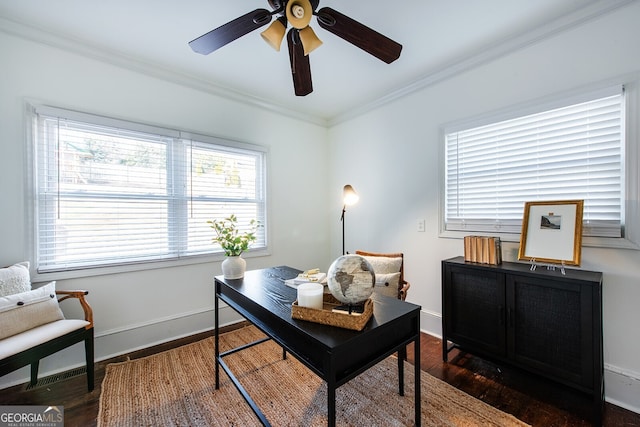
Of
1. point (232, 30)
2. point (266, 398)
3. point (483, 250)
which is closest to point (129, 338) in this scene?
point (266, 398)

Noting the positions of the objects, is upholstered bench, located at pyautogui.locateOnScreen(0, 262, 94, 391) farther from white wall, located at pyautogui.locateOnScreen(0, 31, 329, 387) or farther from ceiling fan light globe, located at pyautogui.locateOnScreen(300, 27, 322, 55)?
ceiling fan light globe, located at pyautogui.locateOnScreen(300, 27, 322, 55)

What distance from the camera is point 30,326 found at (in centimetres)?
170

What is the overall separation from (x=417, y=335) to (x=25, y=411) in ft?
7.84

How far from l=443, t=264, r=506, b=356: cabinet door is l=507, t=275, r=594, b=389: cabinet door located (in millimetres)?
70

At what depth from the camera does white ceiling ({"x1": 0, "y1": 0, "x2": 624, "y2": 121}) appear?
177cm

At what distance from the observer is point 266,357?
225cm

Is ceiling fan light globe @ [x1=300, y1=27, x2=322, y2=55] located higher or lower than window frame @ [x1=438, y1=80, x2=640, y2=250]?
higher

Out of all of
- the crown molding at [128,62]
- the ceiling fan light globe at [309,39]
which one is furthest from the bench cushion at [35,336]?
the ceiling fan light globe at [309,39]

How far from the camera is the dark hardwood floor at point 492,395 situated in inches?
62.3

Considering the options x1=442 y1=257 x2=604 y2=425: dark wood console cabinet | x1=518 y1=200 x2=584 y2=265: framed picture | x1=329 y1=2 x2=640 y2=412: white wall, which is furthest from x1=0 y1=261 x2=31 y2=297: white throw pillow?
x1=518 y1=200 x2=584 y2=265: framed picture

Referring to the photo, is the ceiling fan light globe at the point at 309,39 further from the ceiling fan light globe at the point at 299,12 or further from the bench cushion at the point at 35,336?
the bench cushion at the point at 35,336

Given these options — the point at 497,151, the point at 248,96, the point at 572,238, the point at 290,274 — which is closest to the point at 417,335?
the point at 290,274

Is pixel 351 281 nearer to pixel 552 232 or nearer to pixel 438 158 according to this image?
pixel 552 232

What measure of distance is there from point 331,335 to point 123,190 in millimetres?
2344
